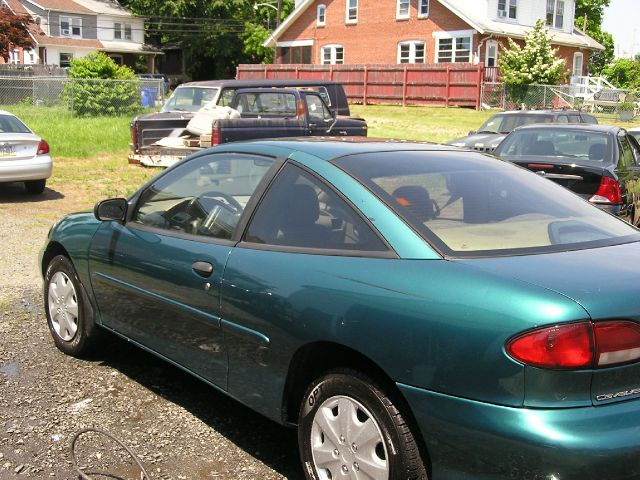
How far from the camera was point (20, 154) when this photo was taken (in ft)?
41.8

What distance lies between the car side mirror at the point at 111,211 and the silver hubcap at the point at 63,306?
73 centimetres

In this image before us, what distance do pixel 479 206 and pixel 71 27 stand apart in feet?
203

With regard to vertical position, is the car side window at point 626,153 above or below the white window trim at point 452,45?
below

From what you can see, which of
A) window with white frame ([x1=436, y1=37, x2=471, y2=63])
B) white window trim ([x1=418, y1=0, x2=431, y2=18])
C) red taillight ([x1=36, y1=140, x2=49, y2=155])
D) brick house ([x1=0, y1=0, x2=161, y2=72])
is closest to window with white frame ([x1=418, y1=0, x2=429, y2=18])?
white window trim ([x1=418, y1=0, x2=431, y2=18])

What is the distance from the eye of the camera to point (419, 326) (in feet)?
9.53

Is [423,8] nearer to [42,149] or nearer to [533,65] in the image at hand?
[533,65]

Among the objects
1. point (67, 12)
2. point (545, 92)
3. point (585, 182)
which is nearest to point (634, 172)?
point (585, 182)

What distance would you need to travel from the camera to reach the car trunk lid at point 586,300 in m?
2.66

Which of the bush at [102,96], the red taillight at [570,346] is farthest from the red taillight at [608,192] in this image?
the bush at [102,96]

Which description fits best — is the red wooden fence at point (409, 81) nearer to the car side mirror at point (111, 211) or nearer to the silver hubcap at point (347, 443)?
the car side mirror at point (111, 211)

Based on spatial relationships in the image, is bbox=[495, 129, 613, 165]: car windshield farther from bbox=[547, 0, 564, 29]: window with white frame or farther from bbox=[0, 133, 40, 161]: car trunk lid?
bbox=[547, 0, 564, 29]: window with white frame

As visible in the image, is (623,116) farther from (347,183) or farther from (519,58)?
(347,183)

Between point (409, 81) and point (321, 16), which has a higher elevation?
point (321, 16)

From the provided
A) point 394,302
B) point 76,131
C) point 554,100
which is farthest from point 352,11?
point 394,302
